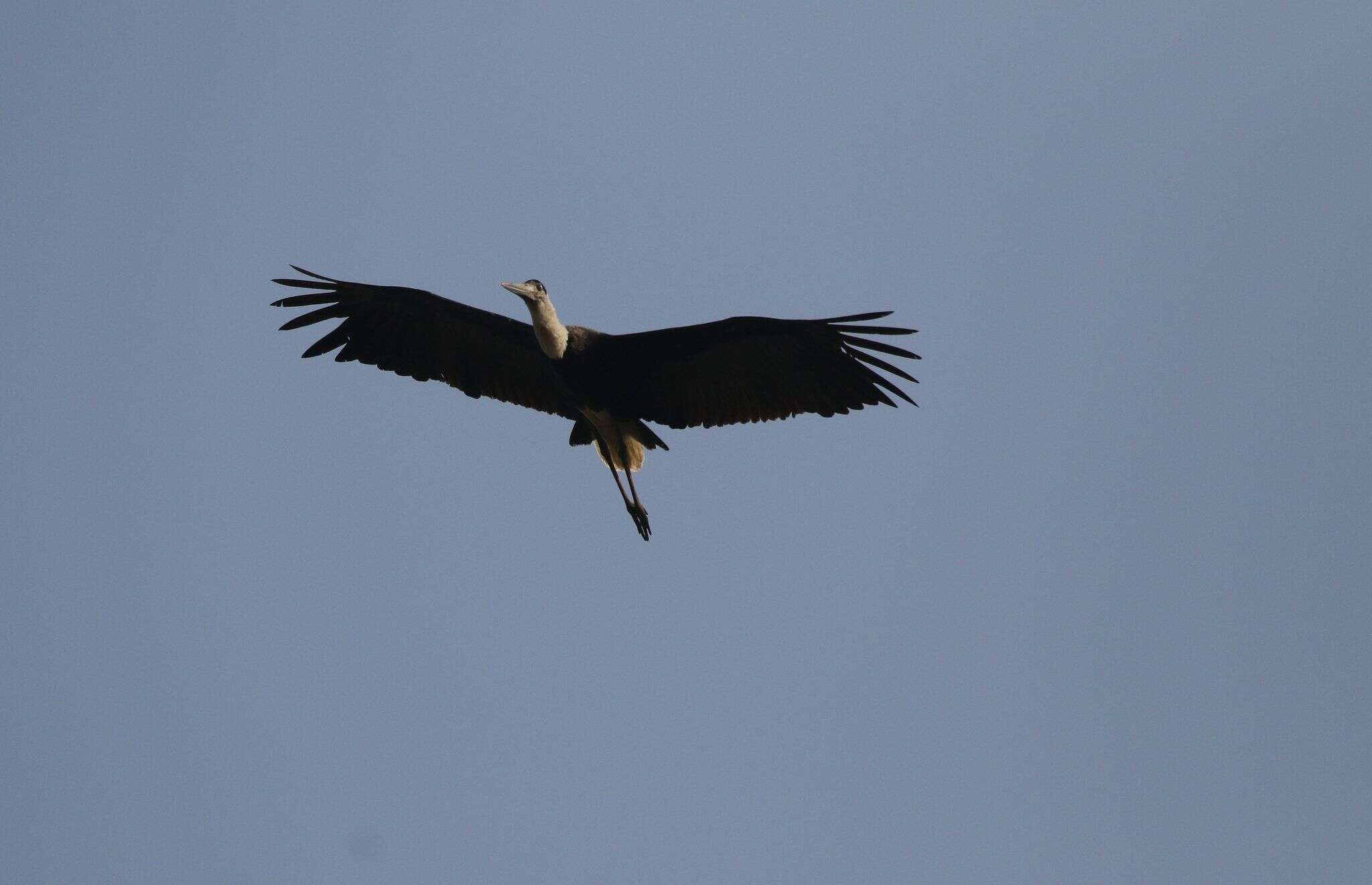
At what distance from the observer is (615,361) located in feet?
46.3

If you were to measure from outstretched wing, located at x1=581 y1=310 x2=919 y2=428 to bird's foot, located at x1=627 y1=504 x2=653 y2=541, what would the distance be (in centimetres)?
101

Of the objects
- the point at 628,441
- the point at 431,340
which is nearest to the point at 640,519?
the point at 628,441

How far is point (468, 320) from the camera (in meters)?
14.6

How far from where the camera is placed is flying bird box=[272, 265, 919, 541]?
13.7 metres

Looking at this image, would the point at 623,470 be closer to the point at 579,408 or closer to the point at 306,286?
the point at 579,408

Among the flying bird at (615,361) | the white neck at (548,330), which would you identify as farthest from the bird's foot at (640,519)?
the white neck at (548,330)

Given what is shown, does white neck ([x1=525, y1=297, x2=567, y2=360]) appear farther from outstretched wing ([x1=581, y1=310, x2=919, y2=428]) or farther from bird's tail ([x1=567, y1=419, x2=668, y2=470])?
bird's tail ([x1=567, y1=419, x2=668, y2=470])

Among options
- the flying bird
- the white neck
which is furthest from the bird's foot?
the white neck

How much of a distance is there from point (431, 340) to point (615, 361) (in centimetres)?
208

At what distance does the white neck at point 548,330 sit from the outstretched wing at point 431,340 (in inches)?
14.1

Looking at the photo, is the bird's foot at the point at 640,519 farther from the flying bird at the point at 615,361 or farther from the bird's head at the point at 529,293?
the bird's head at the point at 529,293

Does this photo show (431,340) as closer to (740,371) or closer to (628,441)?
(628,441)

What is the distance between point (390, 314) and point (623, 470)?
2784 mm

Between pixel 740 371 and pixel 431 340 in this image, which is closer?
pixel 740 371
